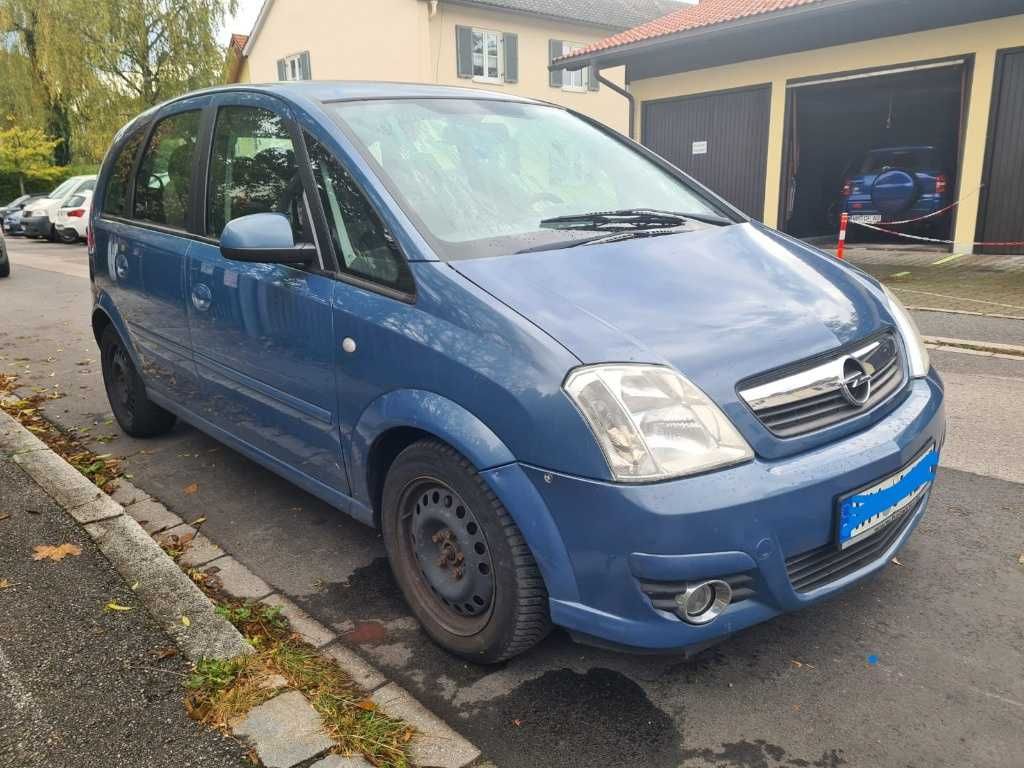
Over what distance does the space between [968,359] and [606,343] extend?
529 cm

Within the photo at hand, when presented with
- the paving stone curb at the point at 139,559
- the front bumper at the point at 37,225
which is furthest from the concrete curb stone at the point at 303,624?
the front bumper at the point at 37,225

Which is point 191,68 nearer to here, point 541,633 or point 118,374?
point 118,374

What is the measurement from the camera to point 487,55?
25.4 metres

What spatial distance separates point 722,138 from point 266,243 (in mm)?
14316

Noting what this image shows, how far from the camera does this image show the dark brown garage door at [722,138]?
15.2 m

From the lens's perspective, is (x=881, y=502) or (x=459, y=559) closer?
(x=881, y=502)

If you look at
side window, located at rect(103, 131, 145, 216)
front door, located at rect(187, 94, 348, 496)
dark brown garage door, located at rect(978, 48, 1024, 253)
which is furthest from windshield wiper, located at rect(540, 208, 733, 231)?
dark brown garage door, located at rect(978, 48, 1024, 253)

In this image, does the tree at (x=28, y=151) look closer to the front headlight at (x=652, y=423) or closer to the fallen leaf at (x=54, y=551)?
the fallen leaf at (x=54, y=551)

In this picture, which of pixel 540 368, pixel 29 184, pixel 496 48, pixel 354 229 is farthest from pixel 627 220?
pixel 29 184

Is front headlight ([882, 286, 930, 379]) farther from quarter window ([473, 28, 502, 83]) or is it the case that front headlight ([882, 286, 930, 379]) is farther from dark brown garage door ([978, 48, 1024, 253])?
quarter window ([473, 28, 502, 83])

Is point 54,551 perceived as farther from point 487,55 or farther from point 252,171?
point 487,55

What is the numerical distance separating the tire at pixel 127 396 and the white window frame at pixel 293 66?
2590cm

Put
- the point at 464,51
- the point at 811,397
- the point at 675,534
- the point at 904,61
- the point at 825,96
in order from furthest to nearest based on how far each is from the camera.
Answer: the point at 464,51
the point at 825,96
the point at 904,61
the point at 811,397
the point at 675,534

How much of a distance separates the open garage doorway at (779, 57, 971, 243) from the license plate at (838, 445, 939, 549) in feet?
40.4
